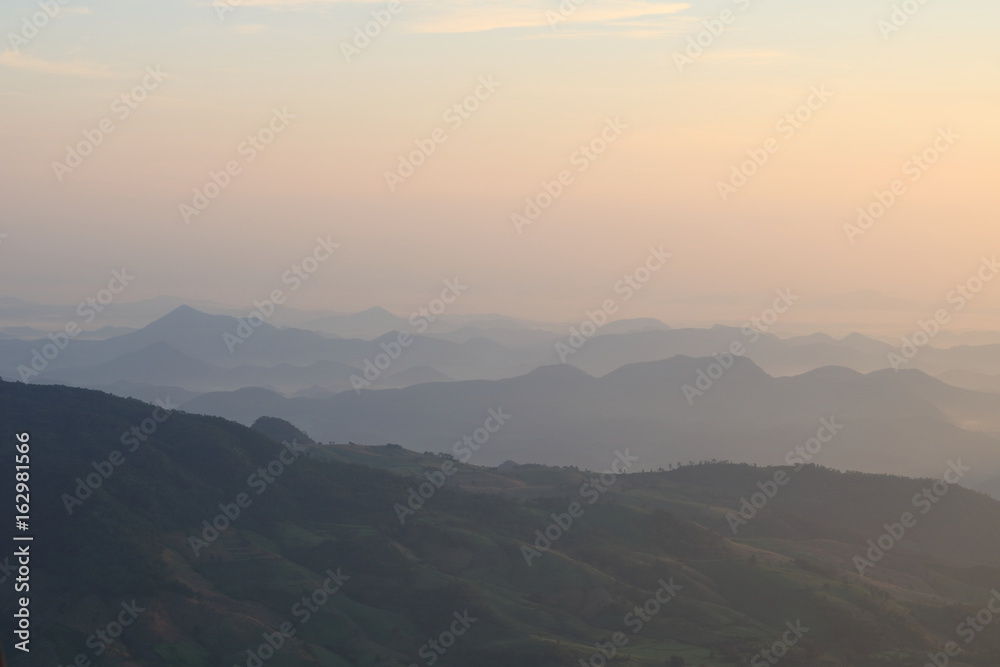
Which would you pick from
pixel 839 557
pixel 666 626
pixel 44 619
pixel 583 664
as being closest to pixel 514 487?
pixel 839 557

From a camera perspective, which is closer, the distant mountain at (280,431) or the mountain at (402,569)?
the mountain at (402,569)

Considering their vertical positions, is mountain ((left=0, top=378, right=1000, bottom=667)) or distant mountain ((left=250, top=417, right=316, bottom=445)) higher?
mountain ((left=0, top=378, right=1000, bottom=667))

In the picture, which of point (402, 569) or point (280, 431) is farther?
point (280, 431)

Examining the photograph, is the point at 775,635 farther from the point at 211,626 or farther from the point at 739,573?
the point at 211,626

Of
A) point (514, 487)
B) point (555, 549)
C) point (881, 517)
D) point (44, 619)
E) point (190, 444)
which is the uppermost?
point (44, 619)

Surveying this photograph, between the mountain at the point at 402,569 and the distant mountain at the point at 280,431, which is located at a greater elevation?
the mountain at the point at 402,569

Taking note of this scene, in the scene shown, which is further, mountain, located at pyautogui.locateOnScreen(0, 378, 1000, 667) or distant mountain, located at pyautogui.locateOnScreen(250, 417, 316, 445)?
distant mountain, located at pyautogui.locateOnScreen(250, 417, 316, 445)

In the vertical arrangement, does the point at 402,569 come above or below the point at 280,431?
above

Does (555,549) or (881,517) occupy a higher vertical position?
(555,549)
